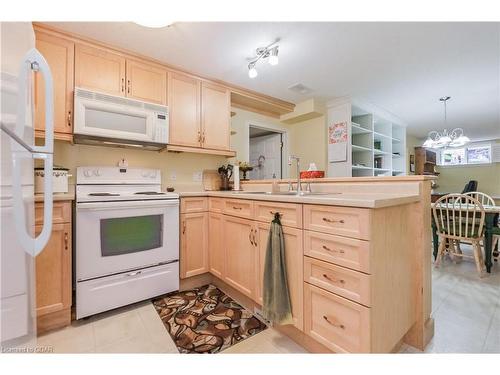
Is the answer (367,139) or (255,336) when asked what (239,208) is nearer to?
(255,336)

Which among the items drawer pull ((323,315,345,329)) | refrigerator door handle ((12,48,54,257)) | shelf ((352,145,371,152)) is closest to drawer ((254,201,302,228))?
drawer pull ((323,315,345,329))

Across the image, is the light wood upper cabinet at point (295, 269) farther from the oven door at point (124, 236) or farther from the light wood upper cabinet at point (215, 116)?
the light wood upper cabinet at point (215, 116)

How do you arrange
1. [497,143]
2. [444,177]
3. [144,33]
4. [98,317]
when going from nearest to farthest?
[98,317], [144,33], [497,143], [444,177]

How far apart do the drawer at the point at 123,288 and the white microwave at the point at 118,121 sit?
1.12 metres

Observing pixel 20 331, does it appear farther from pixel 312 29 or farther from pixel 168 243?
pixel 312 29

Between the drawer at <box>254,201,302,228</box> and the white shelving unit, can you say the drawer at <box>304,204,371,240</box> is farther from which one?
the white shelving unit

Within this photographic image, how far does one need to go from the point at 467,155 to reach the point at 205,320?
816cm

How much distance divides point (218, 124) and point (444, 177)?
7.28 meters

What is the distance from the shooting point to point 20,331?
866 mm

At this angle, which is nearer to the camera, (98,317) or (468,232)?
(98,317)

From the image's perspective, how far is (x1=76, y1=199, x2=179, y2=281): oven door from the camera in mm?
1635

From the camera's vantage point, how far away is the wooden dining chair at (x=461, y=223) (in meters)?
2.53
